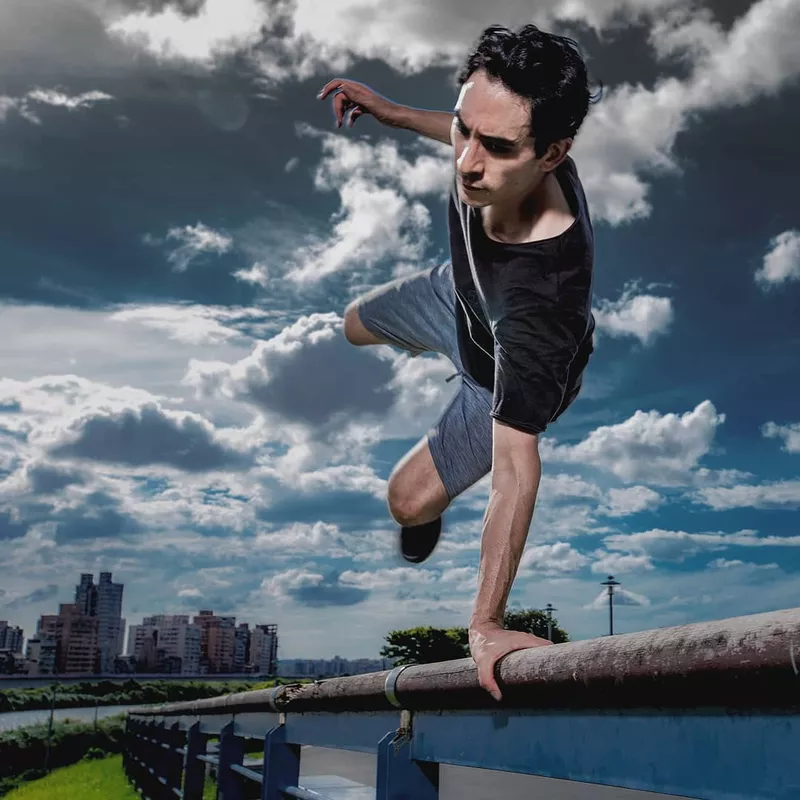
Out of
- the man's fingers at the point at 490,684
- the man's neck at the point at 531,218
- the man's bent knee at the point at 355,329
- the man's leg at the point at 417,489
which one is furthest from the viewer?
the man's bent knee at the point at 355,329

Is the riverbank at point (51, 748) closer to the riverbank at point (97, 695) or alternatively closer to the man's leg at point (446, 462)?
the man's leg at point (446, 462)

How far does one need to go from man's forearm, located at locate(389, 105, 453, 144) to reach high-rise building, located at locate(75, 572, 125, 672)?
9848cm

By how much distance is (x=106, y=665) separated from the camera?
93.6m

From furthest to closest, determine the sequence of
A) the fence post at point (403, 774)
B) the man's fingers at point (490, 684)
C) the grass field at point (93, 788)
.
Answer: the grass field at point (93, 788)
the fence post at point (403, 774)
the man's fingers at point (490, 684)

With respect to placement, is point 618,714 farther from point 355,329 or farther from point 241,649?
point 241,649

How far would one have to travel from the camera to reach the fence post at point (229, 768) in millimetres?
3883

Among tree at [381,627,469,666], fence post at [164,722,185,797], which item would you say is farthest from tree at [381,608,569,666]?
A: fence post at [164,722,185,797]

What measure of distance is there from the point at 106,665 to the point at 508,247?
10059cm

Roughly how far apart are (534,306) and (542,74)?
552 mm

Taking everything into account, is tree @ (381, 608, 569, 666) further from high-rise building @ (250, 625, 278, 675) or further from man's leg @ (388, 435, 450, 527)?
high-rise building @ (250, 625, 278, 675)

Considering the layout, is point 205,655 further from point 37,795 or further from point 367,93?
point 367,93

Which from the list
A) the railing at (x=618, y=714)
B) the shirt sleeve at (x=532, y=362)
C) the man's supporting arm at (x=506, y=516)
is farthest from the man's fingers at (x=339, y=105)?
the railing at (x=618, y=714)

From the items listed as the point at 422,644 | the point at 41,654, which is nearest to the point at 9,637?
the point at 41,654

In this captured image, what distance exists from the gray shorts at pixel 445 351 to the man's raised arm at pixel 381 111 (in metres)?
0.44
